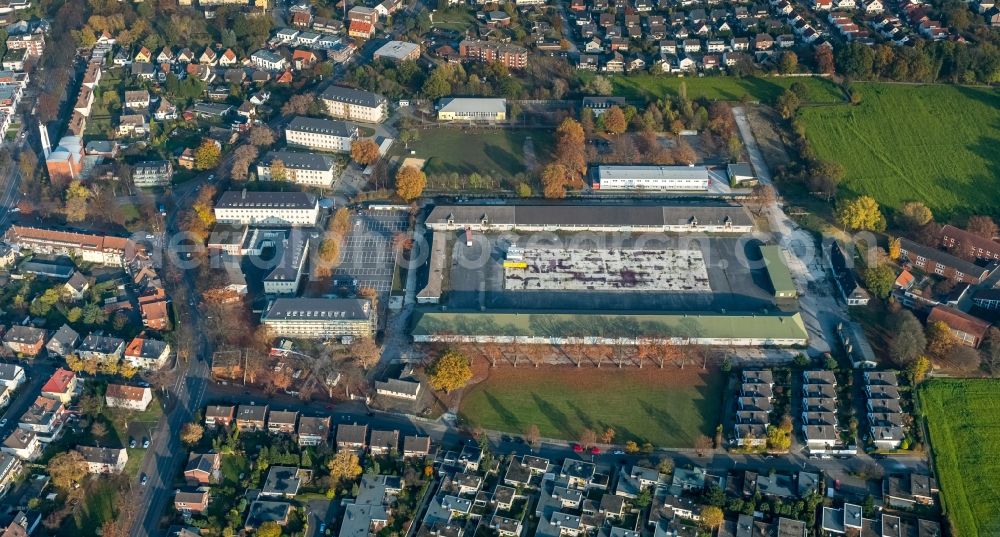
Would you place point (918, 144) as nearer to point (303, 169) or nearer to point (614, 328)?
point (614, 328)

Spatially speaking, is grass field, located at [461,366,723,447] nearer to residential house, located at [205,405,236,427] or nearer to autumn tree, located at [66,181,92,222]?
residential house, located at [205,405,236,427]

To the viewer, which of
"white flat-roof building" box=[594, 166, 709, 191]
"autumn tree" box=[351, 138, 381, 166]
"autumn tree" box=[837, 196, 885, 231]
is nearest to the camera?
"autumn tree" box=[837, 196, 885, 231]

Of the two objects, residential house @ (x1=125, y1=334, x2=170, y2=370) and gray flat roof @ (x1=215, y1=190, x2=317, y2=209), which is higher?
gray flat roof @ (x1=215, y1=190, x2=317, y2=209)

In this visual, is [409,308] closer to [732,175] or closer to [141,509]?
[141,509]

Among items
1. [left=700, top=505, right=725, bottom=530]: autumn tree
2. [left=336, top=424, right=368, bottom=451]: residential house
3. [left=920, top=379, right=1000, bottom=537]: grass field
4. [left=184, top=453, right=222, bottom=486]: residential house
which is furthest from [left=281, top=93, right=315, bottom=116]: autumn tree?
[left=920, top=379, right=1000, bottom=537]: grass field

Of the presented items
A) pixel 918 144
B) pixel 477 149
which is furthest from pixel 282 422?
pixel 918 144

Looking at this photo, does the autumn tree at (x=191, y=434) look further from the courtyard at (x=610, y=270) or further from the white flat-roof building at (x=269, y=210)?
the courtyard at (x=610, y=270)
